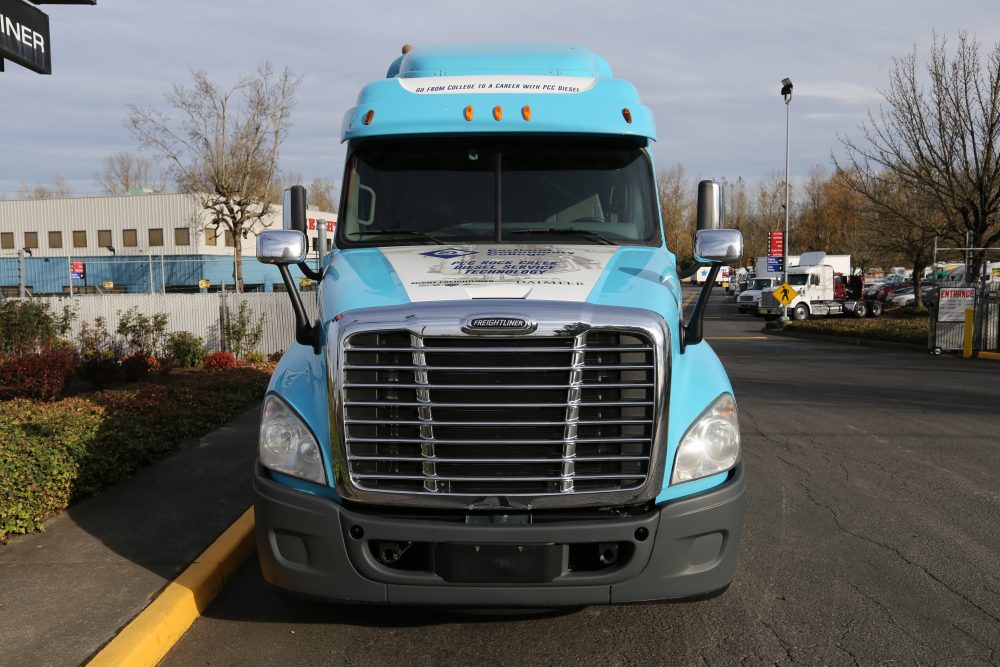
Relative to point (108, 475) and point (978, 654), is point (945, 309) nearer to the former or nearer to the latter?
point (978, 654)

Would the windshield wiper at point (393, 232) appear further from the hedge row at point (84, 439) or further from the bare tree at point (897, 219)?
the bare tree at point (897, 219)

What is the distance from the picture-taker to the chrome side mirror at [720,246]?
166 inches

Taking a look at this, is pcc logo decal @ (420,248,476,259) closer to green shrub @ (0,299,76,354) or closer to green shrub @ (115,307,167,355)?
green shrub @ (0,299,76,354)

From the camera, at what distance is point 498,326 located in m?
3.38

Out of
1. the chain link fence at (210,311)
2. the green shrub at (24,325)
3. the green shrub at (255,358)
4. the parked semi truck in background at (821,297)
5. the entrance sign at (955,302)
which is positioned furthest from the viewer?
the parked semi truck in background at (821,297)

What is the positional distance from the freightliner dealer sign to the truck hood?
294cm

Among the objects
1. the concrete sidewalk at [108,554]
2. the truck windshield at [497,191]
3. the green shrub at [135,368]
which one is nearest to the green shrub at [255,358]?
the green shrub at [135,368]

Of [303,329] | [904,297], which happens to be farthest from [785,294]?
[303,329]

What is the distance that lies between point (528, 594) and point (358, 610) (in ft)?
4.04

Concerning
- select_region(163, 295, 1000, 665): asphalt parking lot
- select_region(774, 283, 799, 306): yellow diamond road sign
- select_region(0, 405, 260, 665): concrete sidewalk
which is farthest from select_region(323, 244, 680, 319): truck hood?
select_region(774, 283, 799, 306): yellow diamond road sign

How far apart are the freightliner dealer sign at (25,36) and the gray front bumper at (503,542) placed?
404cm

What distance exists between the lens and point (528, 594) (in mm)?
3414

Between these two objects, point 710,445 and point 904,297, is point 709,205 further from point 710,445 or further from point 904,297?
point 904,297

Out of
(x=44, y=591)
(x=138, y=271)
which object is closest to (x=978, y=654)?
(x=44, y=591)
